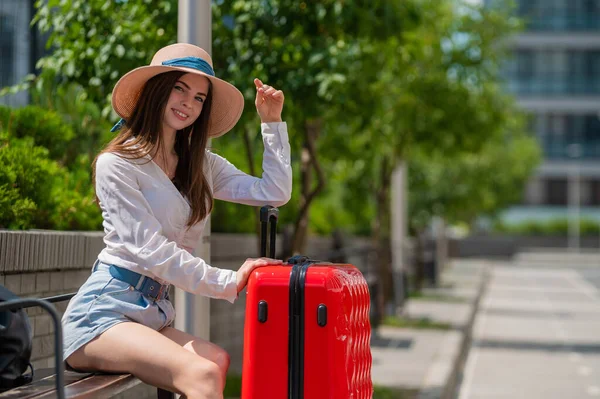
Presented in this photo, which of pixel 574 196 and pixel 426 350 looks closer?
pixel 426 350

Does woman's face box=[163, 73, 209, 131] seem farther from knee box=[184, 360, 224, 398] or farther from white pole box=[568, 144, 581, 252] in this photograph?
white pole box=[568, 144, 581, 252]

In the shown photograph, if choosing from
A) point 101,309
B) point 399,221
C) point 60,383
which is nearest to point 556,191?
point 399,221

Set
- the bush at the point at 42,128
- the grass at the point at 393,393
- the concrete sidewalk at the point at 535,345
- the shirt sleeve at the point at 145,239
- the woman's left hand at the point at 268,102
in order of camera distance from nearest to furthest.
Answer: the shirt sleeve at the point at 145,239, the woman's left hand at the point at 268,102, the bush at the point at 42,128, the grass at the point at 393,393, the concrete sidewalk at the point at 535,345

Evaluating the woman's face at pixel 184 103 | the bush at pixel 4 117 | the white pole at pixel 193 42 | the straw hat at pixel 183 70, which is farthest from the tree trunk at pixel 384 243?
the woman's face at pixel 184 103

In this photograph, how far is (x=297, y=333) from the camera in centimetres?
408

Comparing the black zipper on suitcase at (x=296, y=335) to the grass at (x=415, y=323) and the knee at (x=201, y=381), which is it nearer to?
the knee at (x=201, y=381)

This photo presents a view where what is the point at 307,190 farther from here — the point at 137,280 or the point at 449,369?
the point at 137,280

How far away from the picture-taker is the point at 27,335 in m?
3.69

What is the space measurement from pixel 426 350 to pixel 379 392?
376 cm

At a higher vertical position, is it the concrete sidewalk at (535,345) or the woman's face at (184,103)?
the woman's face at (184,103)

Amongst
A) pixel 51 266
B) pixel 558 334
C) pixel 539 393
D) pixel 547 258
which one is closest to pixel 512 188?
pixel 547 258

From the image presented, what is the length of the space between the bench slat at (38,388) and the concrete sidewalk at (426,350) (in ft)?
17.5

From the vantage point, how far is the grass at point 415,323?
51.4 ft

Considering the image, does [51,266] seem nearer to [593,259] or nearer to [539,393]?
[539,393]
